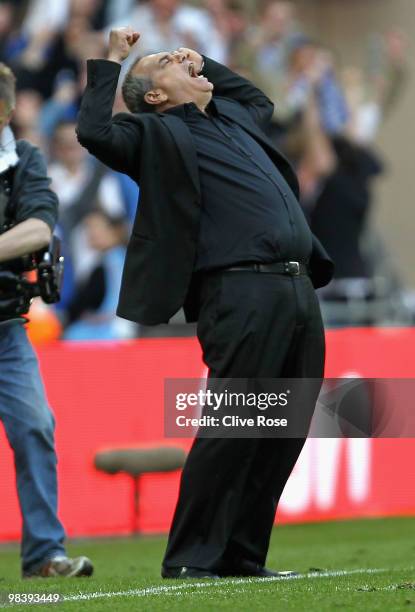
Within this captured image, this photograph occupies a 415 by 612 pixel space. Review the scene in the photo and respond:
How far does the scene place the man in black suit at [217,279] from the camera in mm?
5168

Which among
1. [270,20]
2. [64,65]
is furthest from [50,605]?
[270,20]

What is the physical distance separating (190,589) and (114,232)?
6.98 metres

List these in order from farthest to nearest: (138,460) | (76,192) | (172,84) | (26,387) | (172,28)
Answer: (172,28) < (76,192) < (138,460) < (26,387) < (172,84)

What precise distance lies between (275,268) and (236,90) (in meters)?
1.08

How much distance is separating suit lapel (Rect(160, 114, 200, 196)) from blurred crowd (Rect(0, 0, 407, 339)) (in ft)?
19.9

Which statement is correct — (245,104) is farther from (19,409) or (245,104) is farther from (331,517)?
(331,517)

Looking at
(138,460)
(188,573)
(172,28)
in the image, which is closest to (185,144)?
(188,573)

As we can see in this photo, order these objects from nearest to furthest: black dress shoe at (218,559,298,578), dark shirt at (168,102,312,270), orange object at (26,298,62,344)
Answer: dark shirt at (168,102,312,270)
black dress shoe at (218,559,298,578)
orange object at (26,298,62,344)

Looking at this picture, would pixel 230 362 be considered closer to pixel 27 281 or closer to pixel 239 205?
pixel 239 205

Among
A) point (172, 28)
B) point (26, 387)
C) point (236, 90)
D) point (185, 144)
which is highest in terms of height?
point (172, 28)

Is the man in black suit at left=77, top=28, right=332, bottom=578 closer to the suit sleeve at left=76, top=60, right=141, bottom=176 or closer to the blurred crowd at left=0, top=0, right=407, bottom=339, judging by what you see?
the suit sleeve at left=76, top=60, right=141, bottom=176

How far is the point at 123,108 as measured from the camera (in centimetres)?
1190

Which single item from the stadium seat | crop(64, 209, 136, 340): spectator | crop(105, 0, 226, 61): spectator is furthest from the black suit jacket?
crop(105, 0, 226, 61): spectator

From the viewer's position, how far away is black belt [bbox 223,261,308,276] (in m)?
5.20
